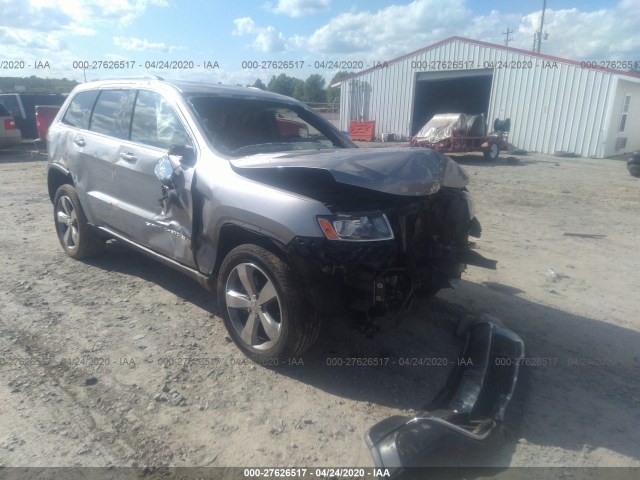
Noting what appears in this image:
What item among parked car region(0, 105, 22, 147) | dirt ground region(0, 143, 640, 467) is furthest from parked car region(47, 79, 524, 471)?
parked car region(0, 105, 22, 147)

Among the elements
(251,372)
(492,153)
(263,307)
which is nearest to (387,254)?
(263,307)

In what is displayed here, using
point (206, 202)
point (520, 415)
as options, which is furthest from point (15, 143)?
point (520, 415)

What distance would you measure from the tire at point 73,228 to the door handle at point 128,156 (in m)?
1.15

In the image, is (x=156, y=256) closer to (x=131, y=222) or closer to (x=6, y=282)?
(x=131, y=222)

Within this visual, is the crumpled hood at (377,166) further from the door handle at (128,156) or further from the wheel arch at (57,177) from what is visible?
the wheel arch at (57,177)

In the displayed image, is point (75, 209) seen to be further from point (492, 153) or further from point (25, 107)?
point (25, 107)

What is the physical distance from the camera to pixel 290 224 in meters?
2.89

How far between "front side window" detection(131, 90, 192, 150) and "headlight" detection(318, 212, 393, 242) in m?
1.47

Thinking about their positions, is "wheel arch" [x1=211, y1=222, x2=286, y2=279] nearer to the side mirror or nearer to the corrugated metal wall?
the side mirror

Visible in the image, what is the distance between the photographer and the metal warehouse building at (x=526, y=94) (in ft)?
61.3

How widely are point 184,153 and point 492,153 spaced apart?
15643mm

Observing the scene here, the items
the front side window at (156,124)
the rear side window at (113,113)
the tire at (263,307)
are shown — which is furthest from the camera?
the rear side window at (113,113)

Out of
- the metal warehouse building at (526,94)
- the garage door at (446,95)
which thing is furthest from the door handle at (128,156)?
the garage door at (446,95)

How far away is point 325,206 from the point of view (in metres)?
2.89
